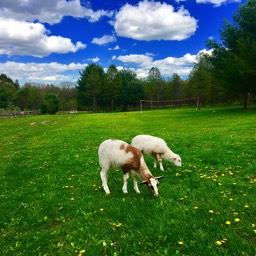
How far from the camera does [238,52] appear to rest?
180 ft

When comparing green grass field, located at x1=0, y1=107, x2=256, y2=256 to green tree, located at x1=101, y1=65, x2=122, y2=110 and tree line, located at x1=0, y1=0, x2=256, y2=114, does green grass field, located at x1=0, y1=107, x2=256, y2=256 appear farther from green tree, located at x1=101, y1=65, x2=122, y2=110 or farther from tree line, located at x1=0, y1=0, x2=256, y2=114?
green tree, located at x1=101, y1=65, x2=122, y2=110

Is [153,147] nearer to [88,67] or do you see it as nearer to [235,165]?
[235,165]

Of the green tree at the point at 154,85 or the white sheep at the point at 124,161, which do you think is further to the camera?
the green tree at the point at 154,85

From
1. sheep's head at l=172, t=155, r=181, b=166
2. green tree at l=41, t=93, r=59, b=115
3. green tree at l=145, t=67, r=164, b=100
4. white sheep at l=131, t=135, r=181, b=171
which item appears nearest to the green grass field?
sheep's head at l=172, t=155, r=181, b=166

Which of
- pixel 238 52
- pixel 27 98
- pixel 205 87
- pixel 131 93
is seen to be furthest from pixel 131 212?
pixel 27 98

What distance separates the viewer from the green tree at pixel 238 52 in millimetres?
49500

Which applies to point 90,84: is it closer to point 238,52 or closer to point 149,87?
point 149,87

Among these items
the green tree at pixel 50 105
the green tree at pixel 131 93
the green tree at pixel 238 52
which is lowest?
the green tree at pixel 50 105

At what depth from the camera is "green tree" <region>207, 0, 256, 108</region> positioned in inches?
1949

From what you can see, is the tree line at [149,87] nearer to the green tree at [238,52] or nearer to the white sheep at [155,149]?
the green tree at [238,52]

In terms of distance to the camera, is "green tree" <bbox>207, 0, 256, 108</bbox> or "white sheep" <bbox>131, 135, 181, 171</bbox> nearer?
"white sheep" <bbox>131, 135, 181, 171</bbox>

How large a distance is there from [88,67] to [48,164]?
11901cm

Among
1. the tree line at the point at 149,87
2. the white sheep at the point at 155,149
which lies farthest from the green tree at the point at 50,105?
the white sheep at the point at 155,149

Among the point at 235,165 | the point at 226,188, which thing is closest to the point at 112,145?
the point at 226,188
